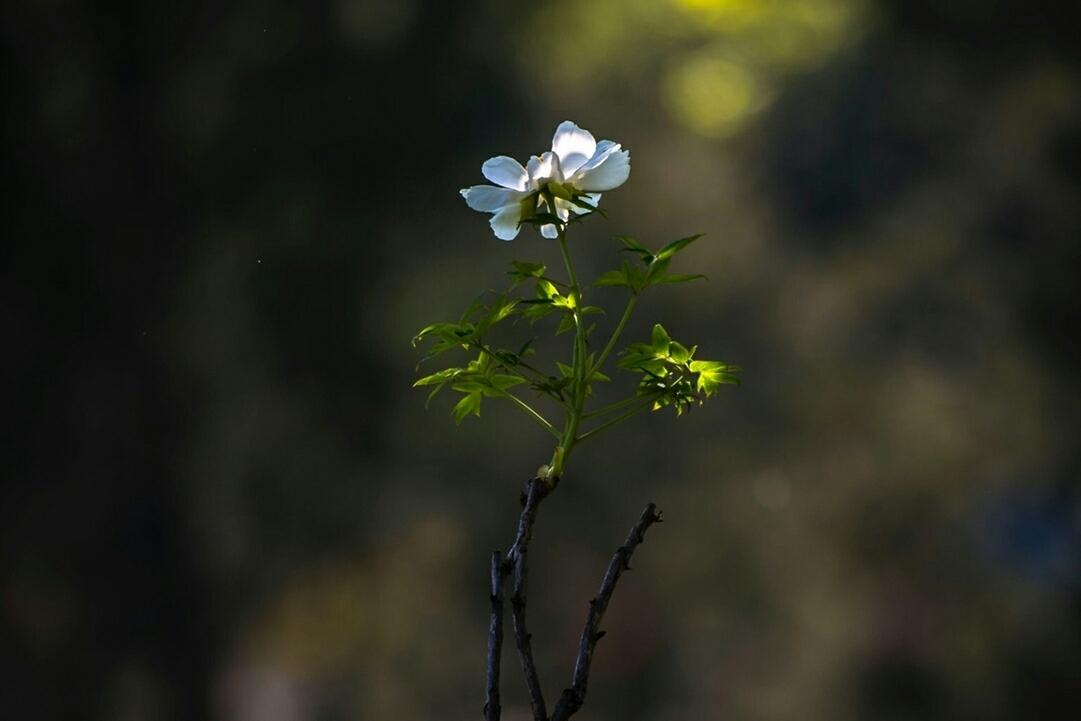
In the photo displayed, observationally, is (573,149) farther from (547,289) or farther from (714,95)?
(714,95)

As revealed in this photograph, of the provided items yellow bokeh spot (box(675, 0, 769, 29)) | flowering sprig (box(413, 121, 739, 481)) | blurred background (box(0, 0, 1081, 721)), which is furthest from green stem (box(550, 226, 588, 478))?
yellow bokeh spot (box(675, 0, 769, 29))

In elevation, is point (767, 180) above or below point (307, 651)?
above

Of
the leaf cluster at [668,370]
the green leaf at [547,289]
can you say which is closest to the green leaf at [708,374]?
the leaf cluster at [668,370]

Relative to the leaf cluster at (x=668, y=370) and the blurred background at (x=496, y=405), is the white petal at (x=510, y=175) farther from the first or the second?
the blurred background at (x=496, y=405)

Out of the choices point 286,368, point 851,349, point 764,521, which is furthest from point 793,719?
point 286,368

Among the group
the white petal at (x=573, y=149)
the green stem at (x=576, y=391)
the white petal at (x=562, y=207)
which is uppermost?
the white petal at (x=573, y=149)

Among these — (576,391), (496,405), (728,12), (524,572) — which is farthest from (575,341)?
(728,12)

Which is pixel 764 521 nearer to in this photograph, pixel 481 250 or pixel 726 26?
pixel 481 250
